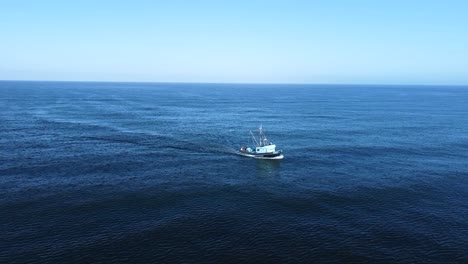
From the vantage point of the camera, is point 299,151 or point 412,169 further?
point 299,151

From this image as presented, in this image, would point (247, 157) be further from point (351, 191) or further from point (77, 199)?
point (77, 199)

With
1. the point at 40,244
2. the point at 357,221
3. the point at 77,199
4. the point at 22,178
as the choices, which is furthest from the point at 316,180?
the point at 22,178

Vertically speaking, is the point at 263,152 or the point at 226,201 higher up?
the point at 263,152

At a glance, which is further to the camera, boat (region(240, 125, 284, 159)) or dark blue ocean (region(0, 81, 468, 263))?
boat (region(240, 125, 284, 159))

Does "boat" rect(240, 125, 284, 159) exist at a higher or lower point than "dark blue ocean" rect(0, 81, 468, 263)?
higher

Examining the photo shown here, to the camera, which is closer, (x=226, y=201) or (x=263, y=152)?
(x=226, y=201)

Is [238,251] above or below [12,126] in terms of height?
below

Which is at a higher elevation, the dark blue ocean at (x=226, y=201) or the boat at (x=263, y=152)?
the boat at (x=263, y=152)

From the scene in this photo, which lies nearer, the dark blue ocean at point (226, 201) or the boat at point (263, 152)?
the dark blue ocean at point (226, 201)

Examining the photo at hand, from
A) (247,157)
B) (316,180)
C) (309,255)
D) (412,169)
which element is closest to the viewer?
(309,255)

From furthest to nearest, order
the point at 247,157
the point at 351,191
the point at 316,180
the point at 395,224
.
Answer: the point at 247,157
the point at 316,180
the point at 351,191
the point at 395,224

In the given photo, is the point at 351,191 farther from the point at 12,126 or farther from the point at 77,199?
the point at 12,126
